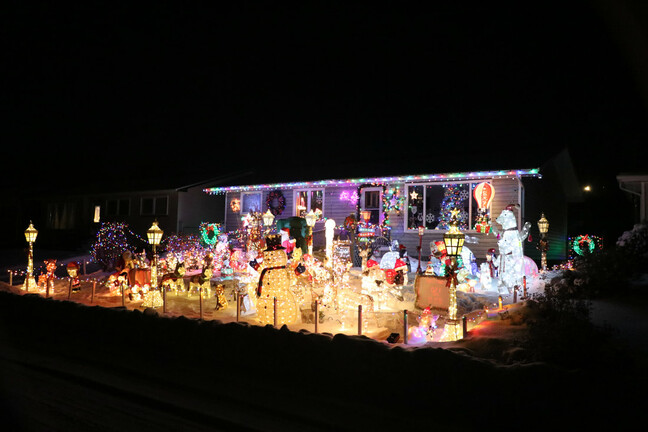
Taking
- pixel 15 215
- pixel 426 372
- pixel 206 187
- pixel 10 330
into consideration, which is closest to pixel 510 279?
pixel 426 372

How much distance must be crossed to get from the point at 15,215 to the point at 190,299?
1159 inches

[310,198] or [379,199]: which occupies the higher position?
[310,198]

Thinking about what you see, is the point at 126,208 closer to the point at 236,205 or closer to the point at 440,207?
the point at 236,205

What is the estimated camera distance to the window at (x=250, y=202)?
21291 mm

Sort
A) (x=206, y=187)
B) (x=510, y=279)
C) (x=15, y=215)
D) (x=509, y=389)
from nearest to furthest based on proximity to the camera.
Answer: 1. (x=509, y=389)
2. (x=510, y=279)
3. (x=206, y=187)
4. (x=15, y=215)

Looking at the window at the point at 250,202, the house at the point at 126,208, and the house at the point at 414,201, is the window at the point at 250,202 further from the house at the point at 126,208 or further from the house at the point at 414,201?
the house at the point at 126,208

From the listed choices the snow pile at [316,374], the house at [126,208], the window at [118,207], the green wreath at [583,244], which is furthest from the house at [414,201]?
the snow pile at [316,374]

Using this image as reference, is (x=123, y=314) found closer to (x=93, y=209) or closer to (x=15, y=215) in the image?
(x=93, y=209)

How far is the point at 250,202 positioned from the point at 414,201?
8.84 m

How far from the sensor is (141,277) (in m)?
10.8

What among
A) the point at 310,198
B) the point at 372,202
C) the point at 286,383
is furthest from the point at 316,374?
the point at 310,198

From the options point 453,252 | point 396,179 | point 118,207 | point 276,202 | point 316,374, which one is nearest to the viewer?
point 316,374

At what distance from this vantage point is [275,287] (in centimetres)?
Result: 788

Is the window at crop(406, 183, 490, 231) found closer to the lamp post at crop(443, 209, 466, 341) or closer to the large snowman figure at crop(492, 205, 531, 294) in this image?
the large snowman figure at crop(492, 205, 531, 294)
